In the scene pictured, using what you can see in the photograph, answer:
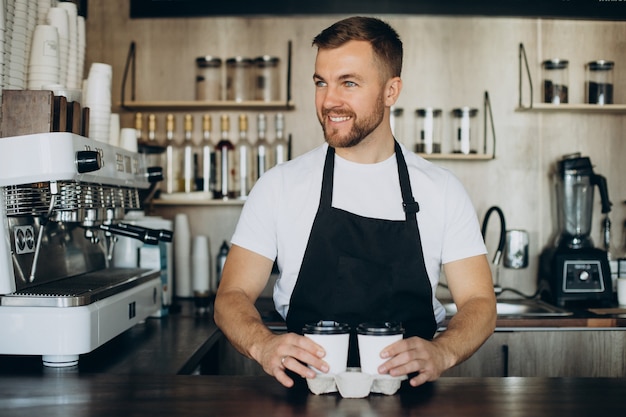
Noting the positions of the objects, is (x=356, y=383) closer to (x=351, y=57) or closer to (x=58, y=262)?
(x=351, y=57)

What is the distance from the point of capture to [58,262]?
221cm

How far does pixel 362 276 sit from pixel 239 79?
188 centimetres

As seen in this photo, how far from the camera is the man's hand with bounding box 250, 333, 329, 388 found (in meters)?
1.31

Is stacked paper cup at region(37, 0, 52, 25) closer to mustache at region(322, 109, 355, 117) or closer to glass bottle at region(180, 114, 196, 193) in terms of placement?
mustache at region(322, 109, 355, 117)

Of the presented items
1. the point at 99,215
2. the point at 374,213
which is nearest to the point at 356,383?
the point at 374,213

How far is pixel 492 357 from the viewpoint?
2924 mm

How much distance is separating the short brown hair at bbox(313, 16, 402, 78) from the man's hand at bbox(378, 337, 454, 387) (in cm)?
79

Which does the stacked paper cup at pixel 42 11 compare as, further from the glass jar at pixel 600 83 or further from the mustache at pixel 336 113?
the glass jar at pixel 600 83

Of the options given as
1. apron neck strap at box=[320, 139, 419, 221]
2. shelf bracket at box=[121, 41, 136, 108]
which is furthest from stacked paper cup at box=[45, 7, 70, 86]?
shelf bracket at box=[121, 41, 136, 108]

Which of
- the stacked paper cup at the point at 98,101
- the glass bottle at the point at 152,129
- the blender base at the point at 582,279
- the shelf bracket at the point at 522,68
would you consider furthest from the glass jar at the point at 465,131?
the stacked paper cup at the point at 98,101

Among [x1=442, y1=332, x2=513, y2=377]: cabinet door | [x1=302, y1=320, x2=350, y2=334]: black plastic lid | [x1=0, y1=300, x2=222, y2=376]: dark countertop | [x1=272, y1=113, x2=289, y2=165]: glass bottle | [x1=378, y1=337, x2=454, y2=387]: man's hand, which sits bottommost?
[x1=442, y1=332, x2=513, y2=377]: cabinet door

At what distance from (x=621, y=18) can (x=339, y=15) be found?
4.51 ft

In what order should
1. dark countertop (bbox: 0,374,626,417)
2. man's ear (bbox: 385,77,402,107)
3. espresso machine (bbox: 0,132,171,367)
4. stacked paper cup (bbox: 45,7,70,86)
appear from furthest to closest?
stacked paper cup (bbox: 45,7,70,86) < man's ear (bbox: 385,77,402,107) < espresso machine (bbox: 0,132,171,367) < dark countertop (bbox: 0,374,626,417)

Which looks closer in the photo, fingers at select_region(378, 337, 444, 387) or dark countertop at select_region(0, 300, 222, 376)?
fingers at select_region(378, 337, 444, 387)
